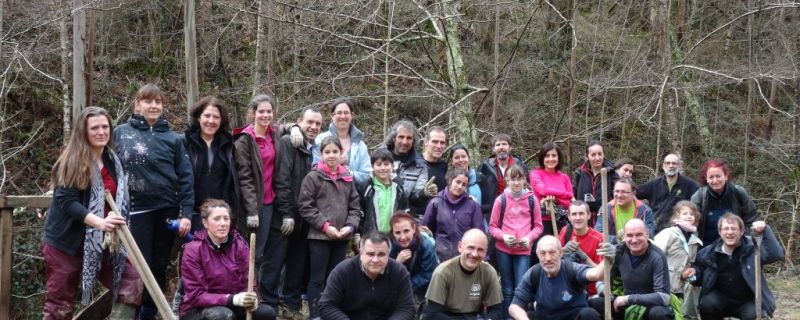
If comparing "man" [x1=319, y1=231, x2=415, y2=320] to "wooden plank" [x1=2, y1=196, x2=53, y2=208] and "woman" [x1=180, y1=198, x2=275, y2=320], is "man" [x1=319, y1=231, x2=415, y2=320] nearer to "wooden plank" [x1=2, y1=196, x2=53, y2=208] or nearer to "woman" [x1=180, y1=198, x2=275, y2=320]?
"woman" [x1=180, y1=198, x2=275, y2=320]

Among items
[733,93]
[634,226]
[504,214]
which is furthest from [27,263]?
[733,93]

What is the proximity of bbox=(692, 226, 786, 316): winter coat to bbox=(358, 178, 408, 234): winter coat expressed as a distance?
100 inches

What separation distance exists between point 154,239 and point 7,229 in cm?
108

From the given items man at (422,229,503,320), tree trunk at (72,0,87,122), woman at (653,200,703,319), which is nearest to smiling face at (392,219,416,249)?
man at (422,229,503,320)

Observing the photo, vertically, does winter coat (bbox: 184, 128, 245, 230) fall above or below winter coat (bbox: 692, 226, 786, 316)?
above

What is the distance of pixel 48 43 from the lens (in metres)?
15.2

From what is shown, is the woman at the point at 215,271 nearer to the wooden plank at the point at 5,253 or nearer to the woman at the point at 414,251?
the woman at the point at 414,251

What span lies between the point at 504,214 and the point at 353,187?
129cm

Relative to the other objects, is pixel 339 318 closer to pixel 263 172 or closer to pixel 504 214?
pixel 263 172

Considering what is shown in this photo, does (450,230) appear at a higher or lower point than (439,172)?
lower

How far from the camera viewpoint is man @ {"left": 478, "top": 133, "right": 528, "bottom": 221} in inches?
269

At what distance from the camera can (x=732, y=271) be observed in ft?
21.0

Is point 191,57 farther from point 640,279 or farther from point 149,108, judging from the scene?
point 640,279

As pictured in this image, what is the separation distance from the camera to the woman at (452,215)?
6.25 metres
